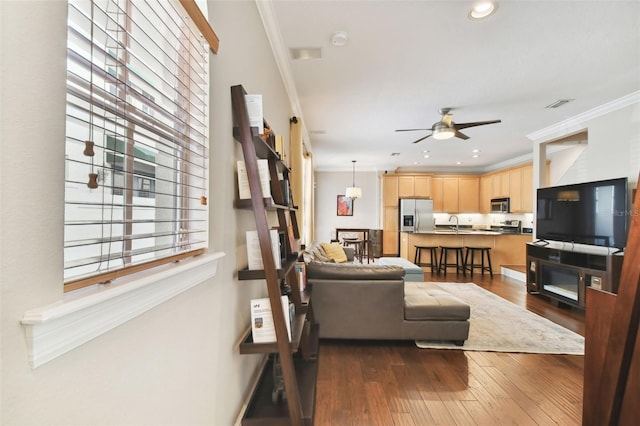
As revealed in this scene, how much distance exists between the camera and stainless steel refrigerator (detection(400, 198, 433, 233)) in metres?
7.94

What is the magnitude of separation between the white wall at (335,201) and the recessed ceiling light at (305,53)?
627cm

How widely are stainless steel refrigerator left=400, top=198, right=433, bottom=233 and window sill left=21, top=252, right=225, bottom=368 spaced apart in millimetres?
7695

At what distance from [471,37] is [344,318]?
2.74 m

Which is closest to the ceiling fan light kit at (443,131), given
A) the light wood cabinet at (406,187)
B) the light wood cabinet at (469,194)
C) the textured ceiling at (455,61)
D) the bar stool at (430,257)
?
the textured ceiling at (455,61)

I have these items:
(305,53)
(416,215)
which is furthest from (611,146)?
(416,215)

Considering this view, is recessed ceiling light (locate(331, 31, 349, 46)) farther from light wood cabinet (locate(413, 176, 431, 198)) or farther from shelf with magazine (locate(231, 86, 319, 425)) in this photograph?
light wood cabinet (locate(413, 176, 431, 198))

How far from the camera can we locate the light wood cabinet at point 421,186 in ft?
26.9

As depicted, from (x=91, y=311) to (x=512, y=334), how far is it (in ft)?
12.1

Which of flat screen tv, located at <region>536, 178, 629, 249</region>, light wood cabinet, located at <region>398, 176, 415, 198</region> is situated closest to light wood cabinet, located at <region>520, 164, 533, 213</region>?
flat screen tv, located at <region>536, 178, 629, 249</region>

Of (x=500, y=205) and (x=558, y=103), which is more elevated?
(x=558, y=103)

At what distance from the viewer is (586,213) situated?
150 inches

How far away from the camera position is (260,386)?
1831 mm

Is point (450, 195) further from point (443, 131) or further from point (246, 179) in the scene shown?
point (246, 179)

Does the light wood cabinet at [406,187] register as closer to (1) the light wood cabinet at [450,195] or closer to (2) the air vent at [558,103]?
(1) the light wood cabinet at [450,195]
